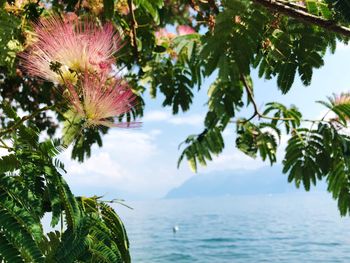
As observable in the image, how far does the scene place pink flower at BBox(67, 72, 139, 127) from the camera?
6.60 feet

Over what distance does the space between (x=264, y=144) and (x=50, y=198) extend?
4.02 meters

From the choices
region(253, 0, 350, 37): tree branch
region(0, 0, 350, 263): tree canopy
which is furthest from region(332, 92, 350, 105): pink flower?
region(253, 0, 350, 37): tree branch

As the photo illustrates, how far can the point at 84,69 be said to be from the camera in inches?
83.7

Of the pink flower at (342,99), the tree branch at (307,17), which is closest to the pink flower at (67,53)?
the tree branch at (307,17)

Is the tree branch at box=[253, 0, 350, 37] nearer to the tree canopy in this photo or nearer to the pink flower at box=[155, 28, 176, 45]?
the tree canopy

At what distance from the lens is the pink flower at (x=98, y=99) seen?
6.60 feet

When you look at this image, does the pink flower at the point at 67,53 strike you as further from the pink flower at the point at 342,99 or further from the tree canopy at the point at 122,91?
the pink flower at the point at 342,99

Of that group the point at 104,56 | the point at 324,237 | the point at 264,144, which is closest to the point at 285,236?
the point at 324,237

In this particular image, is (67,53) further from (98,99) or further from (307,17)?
(307,17)

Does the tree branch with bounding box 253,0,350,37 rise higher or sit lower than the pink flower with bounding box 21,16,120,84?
higher

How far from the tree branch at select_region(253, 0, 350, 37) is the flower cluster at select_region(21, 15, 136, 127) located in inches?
31.9

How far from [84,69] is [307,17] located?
3.25ft

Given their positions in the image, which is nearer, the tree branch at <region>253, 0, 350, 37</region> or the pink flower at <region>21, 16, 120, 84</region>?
the pink flower at <region>21, 16, 120, 84</region>

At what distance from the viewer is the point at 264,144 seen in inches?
223
